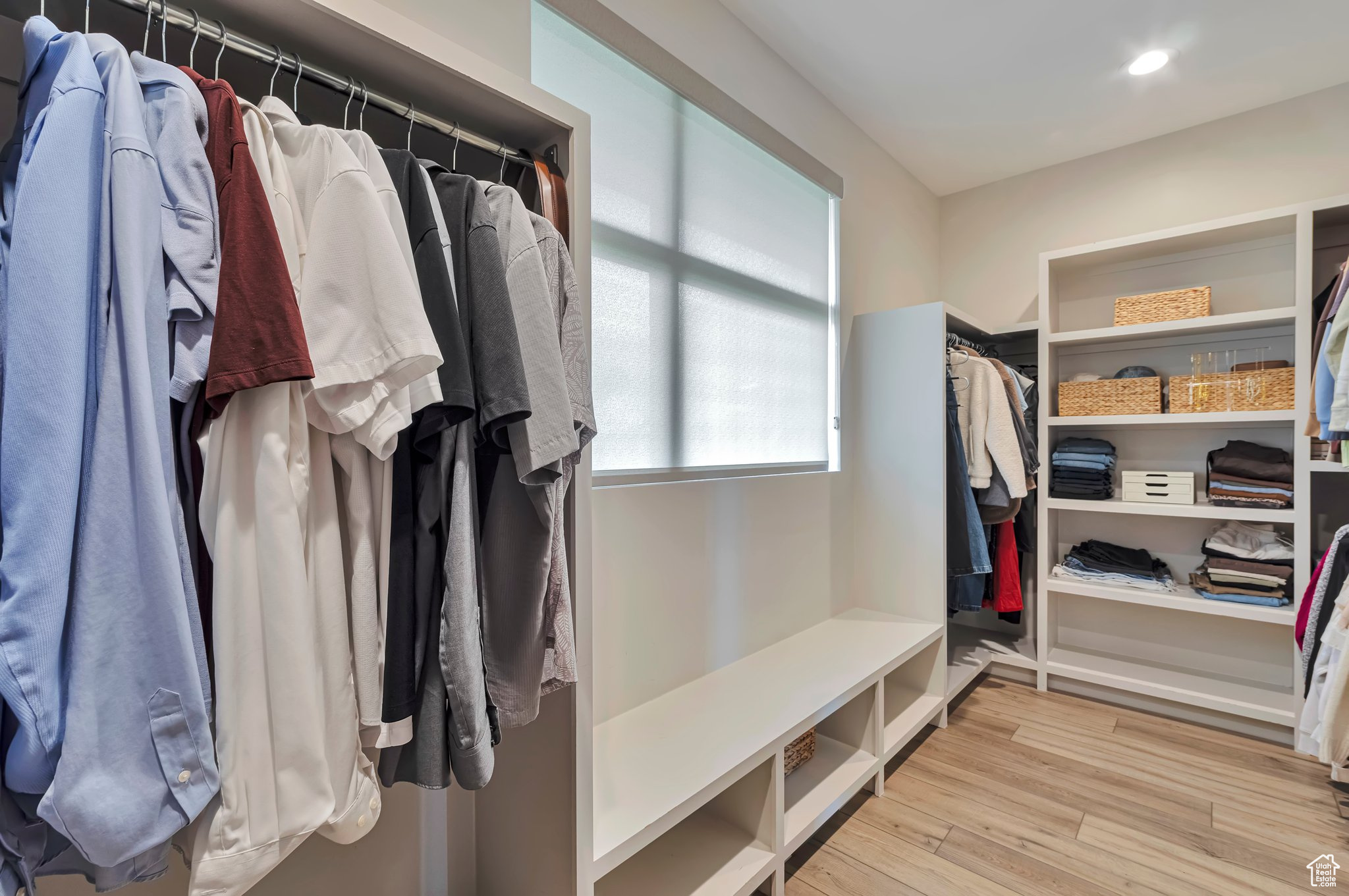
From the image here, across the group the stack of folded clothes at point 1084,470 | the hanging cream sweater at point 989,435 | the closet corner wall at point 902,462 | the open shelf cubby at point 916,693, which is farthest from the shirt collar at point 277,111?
the stack of folded clothes at point 1084,470

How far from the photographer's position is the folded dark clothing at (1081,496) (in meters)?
2.85

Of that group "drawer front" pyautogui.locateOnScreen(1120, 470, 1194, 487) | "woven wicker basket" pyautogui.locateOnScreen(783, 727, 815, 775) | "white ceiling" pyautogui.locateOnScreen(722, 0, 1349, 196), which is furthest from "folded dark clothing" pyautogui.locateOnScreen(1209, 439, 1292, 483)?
"woven wicker basket" pyautogui.locateOnScreen(783, 727, 815, 775)

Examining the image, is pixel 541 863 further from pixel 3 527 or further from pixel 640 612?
pixel 3 527

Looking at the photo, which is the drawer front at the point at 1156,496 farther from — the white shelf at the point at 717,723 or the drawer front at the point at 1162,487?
the white shelf at the point at 717,723

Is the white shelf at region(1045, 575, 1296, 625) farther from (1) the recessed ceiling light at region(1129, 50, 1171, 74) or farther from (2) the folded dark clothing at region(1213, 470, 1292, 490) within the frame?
(1) the recessed ceiling light at region(1129, 50, 1171, 74)

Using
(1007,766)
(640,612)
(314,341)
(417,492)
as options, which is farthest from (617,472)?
(1007,766)

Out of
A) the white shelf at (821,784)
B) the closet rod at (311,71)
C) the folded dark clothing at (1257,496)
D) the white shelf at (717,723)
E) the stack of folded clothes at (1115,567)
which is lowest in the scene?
the white shelf at (821,784)

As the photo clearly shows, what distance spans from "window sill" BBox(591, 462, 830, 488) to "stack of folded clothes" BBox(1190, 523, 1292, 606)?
1733mm

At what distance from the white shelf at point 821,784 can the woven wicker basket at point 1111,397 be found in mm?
1910

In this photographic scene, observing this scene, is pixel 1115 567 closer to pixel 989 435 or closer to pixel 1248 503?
pixel 1248 503

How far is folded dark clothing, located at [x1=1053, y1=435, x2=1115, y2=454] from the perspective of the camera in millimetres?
2867

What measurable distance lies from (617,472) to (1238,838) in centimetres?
212

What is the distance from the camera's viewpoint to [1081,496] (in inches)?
114

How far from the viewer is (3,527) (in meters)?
0.56
